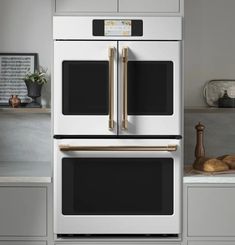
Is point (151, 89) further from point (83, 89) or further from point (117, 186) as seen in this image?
point (117, 186)

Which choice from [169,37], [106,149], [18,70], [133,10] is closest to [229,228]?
[106,149]

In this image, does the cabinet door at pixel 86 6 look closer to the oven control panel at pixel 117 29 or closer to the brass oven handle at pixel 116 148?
the oven control panel at pixel 117 29

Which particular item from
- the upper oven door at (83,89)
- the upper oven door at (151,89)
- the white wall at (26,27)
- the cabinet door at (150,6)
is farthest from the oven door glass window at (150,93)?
the white wall at (26,27)

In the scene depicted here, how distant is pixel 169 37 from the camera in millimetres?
3215

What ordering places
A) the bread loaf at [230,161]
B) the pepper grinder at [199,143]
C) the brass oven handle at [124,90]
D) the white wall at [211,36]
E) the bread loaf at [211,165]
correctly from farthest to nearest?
1. the white wall at [211,36]
2. the pepper grinder at [199,143]
3. the bread loaf at [230,161]
4. the bread loaf at [211,165]
5. the brass oven handle at [124,90]

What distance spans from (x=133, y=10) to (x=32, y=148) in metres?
1.21

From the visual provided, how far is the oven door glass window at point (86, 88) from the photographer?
3.23m

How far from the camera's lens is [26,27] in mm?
3904

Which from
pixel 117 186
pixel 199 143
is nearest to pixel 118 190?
pixel 117 186

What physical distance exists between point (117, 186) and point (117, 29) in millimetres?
835

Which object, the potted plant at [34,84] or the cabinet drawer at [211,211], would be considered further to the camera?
the potted plant at [34,84]

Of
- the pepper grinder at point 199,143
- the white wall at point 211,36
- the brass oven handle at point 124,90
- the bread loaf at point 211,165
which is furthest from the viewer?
the white wall at point 211,36

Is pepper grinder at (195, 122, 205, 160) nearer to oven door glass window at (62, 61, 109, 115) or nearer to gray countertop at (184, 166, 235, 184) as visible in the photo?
gray countertop at (184, 166, 235, 184)

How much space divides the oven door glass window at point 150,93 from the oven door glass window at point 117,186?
0.27m
